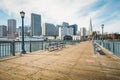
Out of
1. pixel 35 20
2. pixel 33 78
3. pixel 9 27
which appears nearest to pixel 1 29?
pixel 9 27

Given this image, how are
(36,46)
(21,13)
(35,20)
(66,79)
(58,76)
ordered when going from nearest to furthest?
(66,79)
(58,76)
(21,13)
(36,46)
(35,20)

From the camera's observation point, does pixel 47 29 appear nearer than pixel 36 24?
No

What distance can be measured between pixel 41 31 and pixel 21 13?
181541mm

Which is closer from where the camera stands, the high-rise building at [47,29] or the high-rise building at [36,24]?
the high-rise building at [36,24]

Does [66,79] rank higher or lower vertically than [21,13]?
lower

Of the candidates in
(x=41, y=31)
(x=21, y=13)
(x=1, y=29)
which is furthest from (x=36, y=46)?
(x=41, y=31)

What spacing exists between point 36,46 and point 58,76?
1257cm

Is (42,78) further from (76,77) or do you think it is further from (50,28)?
(50,28)

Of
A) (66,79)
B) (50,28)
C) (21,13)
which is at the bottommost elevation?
(66,79)

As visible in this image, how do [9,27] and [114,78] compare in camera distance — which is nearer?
[114,78]

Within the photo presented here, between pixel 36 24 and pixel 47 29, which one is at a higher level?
pixel 36 24

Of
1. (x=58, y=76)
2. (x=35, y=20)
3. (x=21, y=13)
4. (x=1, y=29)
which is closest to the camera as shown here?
(x=58, y=76)

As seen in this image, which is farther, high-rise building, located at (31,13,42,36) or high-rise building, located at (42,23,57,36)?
high-rise building, located at (42,23,57,36)

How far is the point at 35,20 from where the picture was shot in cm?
19038
